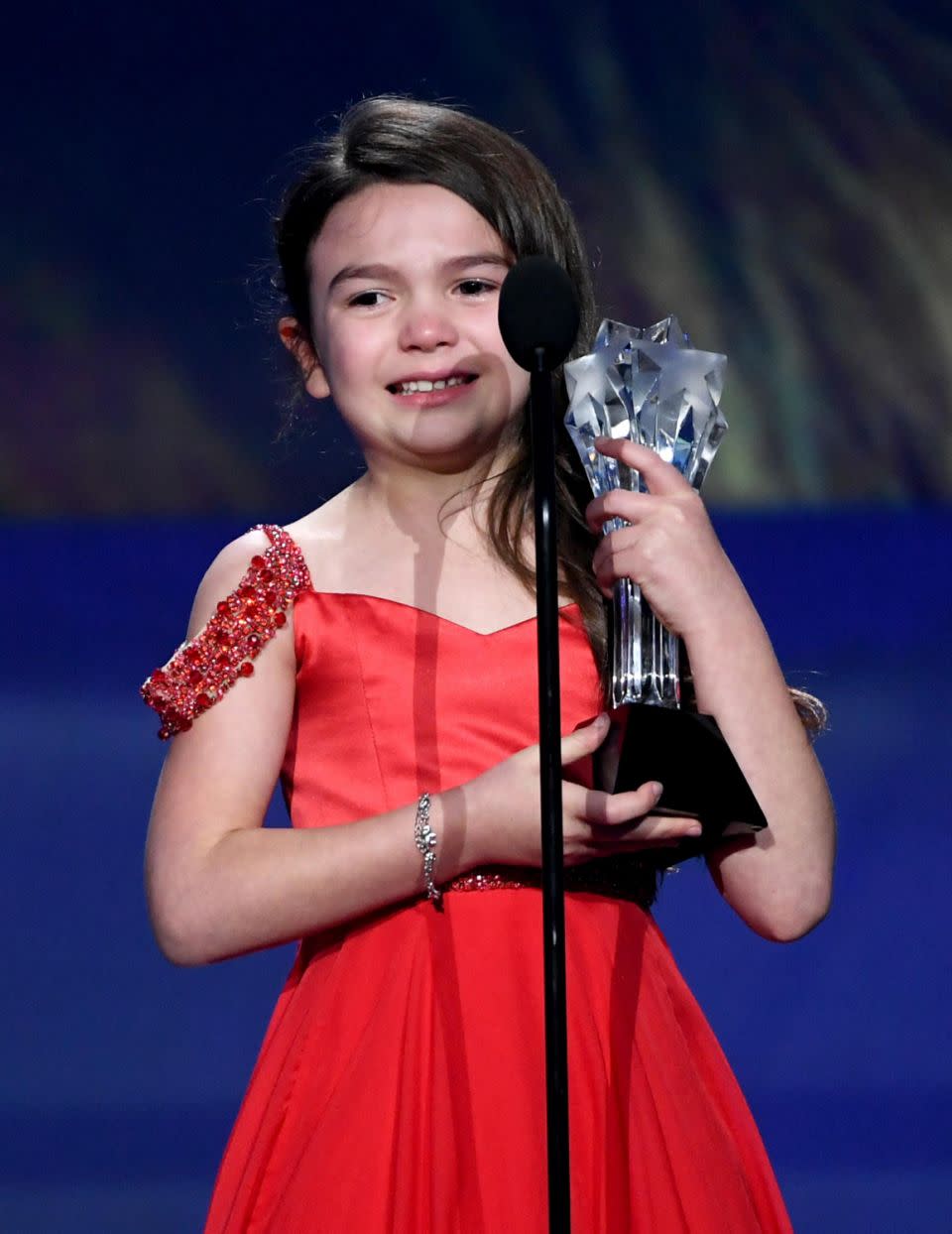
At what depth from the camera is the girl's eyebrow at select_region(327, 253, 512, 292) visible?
1.11 metres

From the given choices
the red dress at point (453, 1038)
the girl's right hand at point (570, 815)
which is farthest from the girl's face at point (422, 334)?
the girl's right hand at point (570, 815)

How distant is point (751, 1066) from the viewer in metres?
2.33

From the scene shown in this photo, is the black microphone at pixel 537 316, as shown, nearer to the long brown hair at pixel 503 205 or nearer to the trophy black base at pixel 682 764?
the trophy black base at pixel 682 764

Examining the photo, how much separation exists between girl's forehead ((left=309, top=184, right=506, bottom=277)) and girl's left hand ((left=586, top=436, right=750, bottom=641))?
21 centimetres

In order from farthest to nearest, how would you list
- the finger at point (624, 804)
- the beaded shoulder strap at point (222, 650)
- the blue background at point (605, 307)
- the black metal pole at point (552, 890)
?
the blue background at point (605, 307), the beaded shoulder strap at point (222, 650), the finger at point (624, 804), the black metal pole at point (552, 890)

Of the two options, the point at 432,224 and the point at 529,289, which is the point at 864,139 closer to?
the point at 432,224

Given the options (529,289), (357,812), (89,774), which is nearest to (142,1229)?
(89,774)

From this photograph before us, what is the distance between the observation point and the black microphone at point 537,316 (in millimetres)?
821

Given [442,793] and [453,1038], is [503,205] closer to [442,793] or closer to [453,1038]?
[442,793]

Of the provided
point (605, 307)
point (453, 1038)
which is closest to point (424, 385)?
point (453, 1038)

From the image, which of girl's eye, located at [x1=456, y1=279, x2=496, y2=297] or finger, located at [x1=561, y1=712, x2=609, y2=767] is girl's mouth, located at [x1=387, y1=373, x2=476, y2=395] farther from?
finger, located at [x1=561, y1=712, x2=609, y2=767]

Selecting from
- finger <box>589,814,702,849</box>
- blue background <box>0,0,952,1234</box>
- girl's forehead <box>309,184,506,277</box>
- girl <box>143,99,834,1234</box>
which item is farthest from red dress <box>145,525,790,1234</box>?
blue background <box>0,0,952,1234</box>

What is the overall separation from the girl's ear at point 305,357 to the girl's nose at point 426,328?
0.12 meters

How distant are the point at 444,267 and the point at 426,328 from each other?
46 mm
